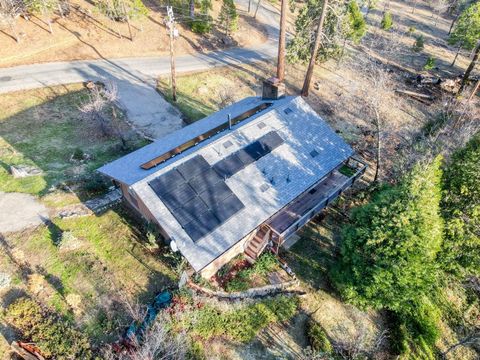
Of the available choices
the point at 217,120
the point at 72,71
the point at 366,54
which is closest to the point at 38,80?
the point at 72,71

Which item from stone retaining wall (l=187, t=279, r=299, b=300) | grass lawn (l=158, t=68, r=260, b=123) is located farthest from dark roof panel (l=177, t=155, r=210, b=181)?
grass lawn (l=158, t=68, r=260, b=123)

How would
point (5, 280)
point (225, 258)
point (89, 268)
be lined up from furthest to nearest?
point (225, 258) < point (89, 268) < point (5, 280)

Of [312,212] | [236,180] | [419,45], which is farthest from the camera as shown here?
[419,45]

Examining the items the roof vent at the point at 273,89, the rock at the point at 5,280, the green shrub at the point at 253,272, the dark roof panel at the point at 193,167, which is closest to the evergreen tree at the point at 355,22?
the roof vent at the point at 273,89

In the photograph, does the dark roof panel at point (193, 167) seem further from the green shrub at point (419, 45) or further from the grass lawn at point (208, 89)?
the green shrub at point (419, 45)

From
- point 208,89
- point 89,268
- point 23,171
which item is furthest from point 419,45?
point 23,171

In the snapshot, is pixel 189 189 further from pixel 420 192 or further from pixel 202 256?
pixel 420 192

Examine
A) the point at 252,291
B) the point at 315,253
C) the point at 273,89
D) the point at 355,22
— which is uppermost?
the point at 355,22

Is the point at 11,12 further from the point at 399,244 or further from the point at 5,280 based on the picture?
the point at 399,244
